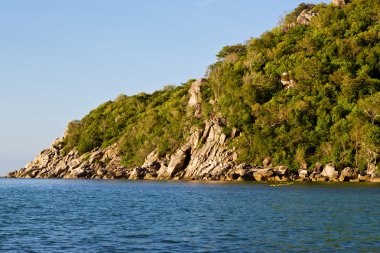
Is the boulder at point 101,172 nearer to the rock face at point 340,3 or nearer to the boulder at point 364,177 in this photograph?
the boulder at point 364,177

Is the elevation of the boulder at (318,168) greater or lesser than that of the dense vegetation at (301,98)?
lesser

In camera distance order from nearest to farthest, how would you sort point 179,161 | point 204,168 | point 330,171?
point 330,171
point 204,168
point 179,161

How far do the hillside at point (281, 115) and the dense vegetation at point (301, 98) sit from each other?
12.3 inches

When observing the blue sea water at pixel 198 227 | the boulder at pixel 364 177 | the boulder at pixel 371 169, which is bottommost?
the blue sea water at pixel 198 227

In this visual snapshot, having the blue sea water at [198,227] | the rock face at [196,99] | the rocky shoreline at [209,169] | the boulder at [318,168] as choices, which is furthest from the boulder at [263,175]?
the blue sea water at [198,227]

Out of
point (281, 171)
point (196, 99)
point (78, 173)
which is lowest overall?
point (78, 173)

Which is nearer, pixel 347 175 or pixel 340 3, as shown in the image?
pixel 347 175

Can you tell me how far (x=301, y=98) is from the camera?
149250 mm

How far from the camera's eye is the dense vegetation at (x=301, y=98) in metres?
130

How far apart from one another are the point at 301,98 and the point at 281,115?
8.72 m

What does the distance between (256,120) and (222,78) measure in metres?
29.8

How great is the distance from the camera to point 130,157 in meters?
190

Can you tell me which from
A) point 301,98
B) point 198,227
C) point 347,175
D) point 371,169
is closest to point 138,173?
point 301,98

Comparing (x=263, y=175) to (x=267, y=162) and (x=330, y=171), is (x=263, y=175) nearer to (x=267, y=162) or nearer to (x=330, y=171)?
(x=267, y=162)
